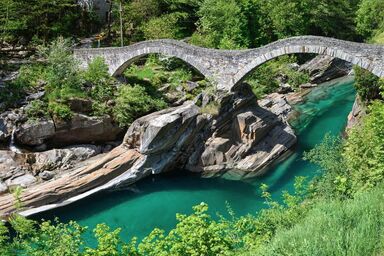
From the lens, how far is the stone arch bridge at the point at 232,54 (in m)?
18.7

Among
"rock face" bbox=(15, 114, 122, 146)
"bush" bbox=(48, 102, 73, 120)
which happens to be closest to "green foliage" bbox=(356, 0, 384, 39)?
"rock face" bbox=(15, 114, 122, 146)

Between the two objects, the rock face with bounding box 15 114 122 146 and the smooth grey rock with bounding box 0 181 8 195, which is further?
the rock face with bounding box 15 114 122 146

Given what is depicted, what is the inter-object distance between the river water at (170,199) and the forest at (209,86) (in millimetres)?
825

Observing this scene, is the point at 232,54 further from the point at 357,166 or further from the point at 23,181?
the point at 357,166

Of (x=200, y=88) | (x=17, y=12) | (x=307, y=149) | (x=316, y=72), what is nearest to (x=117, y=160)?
(x=200, y=88)

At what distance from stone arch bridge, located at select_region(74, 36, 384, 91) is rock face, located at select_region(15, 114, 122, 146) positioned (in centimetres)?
508

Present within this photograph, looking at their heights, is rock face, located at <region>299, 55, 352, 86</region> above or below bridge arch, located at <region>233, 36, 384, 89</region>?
below

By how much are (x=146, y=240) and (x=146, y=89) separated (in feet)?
55.6

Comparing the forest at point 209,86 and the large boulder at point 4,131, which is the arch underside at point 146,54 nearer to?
the forest at point 209,86

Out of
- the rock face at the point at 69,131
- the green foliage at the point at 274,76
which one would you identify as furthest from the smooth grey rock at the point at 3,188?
the green foliage at the point at 274,76

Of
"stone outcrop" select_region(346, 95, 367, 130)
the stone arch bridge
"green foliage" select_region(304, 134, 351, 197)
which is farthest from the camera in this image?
"stone outcrop" select_region(346, 95, 367, 130)

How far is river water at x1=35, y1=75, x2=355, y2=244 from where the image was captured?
17.0m

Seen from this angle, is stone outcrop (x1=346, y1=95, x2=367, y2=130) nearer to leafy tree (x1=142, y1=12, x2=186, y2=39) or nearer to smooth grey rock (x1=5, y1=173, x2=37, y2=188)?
leafy tree (x1=142, y1=12, x2=186, y2=39)

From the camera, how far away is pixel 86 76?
23438 millimetres
